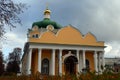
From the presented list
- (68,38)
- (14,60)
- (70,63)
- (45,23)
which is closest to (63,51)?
(70,63)

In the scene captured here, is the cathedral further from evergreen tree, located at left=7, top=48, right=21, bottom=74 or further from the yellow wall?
evergreen tree, located at left=7, top=48, right=21, bottom=74

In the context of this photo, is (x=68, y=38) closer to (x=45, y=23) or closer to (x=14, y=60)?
(x=45, y=23)

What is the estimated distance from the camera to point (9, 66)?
76.7m

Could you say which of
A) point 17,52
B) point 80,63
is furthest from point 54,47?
point 17,52

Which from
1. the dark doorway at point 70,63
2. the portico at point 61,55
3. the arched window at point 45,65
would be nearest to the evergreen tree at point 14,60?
the portico at point 61,55

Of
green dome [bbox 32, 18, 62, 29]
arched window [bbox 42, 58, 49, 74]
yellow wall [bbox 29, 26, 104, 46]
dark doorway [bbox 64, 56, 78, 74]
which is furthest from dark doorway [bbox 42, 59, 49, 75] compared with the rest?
green dome [bbox 32, 18, 62, 29]

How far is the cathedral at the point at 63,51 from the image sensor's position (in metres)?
43.2

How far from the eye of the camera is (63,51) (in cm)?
4634

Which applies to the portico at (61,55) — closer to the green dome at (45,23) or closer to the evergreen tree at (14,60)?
the green dome at (45,23)

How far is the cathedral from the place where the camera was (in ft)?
142

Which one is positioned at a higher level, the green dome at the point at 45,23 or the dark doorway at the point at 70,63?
the green dome at the point at 45,23

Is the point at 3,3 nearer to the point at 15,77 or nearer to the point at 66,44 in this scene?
the point at 15,77

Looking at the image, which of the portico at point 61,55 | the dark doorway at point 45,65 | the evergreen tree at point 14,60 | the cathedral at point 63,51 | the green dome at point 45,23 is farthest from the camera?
the evergreen tree at point 14,60

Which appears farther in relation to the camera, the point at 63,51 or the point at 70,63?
the point at 63,51
